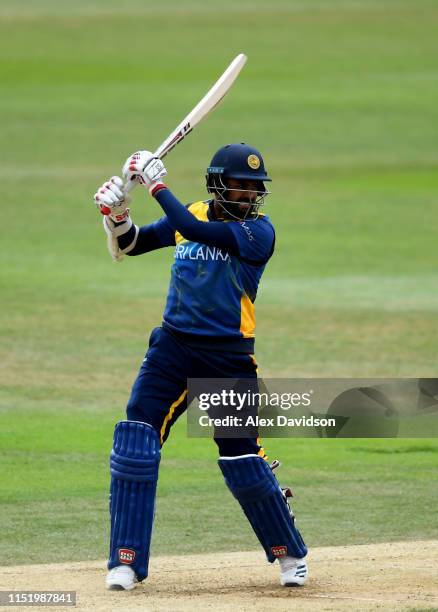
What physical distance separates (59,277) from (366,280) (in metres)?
3.26

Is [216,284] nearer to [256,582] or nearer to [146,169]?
[146,169]

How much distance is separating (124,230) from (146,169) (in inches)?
16.6

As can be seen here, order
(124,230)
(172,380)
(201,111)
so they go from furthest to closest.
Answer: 1. (201,111)
2. (124,230)
3. (172,380)

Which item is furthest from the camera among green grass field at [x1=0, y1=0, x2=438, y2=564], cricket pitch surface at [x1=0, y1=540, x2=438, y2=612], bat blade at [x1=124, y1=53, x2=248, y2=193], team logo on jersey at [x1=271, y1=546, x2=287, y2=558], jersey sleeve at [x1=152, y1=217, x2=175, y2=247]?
green grass field at [x1=0, y1=0, x2=438, y2=564]

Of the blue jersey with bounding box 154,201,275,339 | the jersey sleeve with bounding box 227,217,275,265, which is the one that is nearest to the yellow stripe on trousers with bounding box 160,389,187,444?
the blue jersey with bounding box 154,201,275,339

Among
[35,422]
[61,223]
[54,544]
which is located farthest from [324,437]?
[61,223]

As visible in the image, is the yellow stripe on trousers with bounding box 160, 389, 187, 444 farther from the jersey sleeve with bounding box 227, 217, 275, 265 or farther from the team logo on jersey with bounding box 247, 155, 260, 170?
the team logo on jersey with bounding box 247, 155, 260, 170

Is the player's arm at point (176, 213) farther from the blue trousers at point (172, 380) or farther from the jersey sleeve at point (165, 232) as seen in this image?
the blue trousers at point (172, 380)

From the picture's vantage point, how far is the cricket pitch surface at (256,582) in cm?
589

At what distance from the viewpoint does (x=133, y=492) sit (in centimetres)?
616

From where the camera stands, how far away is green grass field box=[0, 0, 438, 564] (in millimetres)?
8500

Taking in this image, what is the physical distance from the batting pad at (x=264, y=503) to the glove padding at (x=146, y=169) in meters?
1.19

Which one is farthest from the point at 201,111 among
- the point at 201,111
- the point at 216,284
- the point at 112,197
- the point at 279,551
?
the point at 279,551

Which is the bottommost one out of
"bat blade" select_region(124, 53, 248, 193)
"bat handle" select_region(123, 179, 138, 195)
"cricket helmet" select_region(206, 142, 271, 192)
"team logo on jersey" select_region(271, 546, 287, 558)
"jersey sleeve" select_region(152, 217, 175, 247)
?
"team logo on jersey" select_region(271, 546, 287, 558)
